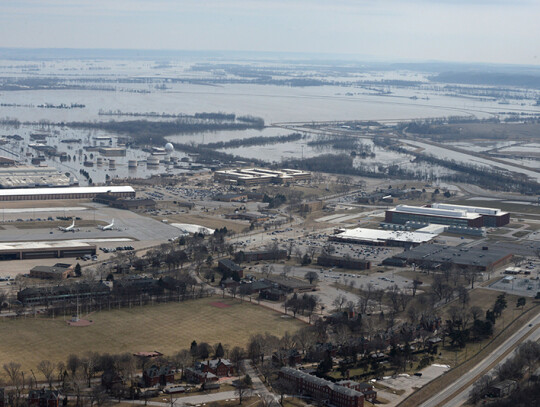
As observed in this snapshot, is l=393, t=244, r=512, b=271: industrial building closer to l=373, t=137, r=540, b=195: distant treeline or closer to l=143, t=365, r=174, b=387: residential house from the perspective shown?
l=143, t=365, r=174, b=387: residential house

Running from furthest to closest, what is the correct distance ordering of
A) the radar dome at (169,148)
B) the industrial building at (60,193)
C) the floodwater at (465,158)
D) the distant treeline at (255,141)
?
the distant treeline at (255,141)
the radar dome at (169,148)
the floodwater at (465,158)
the industrial building at (60,193)

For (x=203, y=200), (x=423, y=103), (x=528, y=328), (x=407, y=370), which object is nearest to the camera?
(x=407, y=370)

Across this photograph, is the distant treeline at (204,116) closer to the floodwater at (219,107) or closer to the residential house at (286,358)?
the floodwater at (219,107)

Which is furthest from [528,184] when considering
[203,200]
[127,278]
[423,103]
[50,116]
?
[423,103]

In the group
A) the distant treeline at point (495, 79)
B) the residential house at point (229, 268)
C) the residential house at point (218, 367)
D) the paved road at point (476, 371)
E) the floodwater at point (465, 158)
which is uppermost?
the distant treeline at point (495, 79)

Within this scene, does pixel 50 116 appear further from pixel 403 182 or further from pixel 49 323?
pixel 49 323

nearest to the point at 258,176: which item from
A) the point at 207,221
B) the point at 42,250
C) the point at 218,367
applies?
the point at 207,221

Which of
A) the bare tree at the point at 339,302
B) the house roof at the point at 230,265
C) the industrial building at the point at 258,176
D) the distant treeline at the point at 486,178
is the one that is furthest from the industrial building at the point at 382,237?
the distant treeline at the point at 486,178
